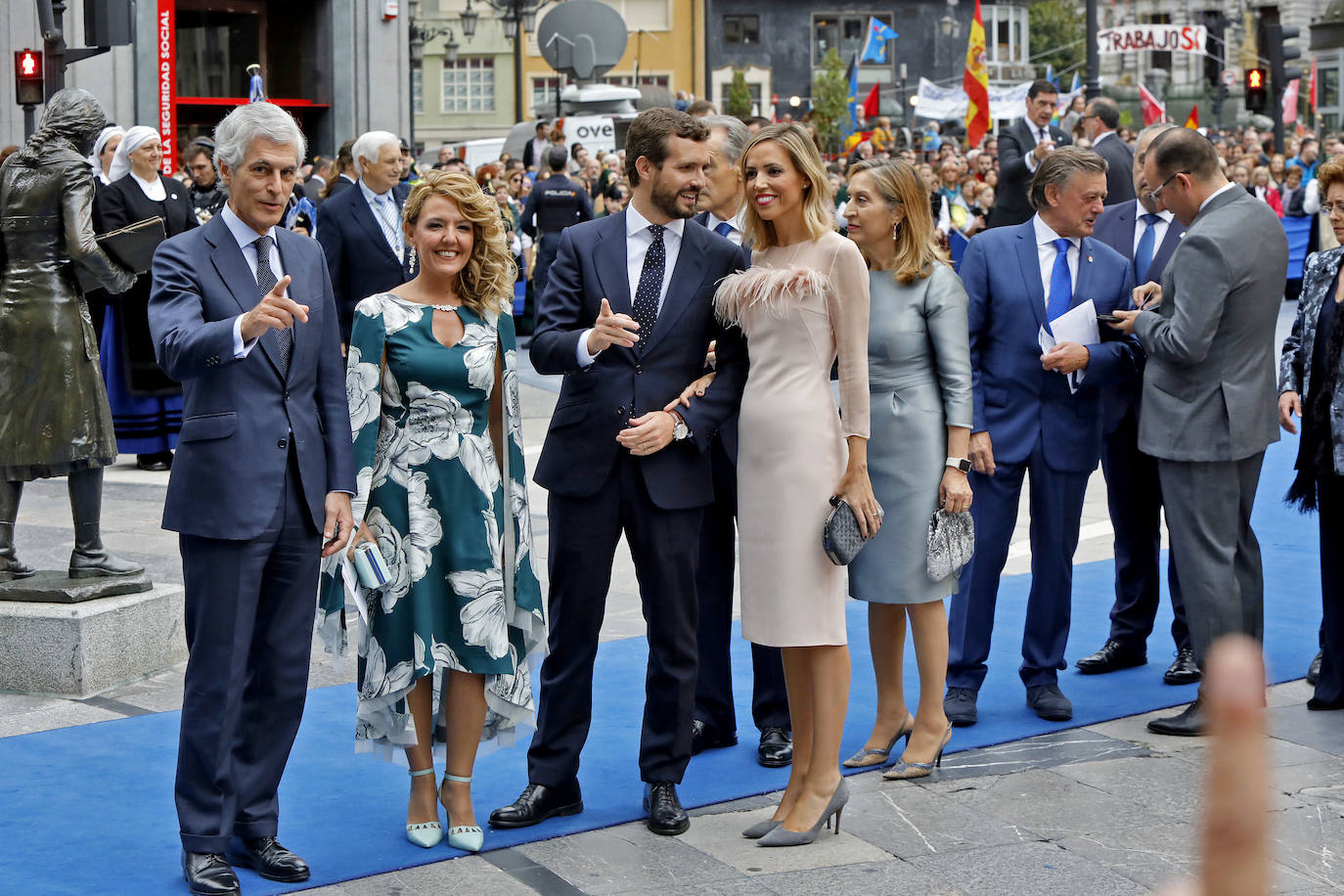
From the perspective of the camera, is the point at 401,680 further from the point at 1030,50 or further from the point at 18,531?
the point at 1030,50

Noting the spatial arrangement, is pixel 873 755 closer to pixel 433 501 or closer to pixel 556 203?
pixel 433 501

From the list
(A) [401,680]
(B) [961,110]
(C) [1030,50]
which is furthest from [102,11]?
(C) [1030,50]

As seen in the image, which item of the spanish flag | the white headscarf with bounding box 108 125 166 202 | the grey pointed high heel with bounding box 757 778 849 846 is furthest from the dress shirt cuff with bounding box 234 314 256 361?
the spanish flag

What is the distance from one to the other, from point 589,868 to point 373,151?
14.2ft

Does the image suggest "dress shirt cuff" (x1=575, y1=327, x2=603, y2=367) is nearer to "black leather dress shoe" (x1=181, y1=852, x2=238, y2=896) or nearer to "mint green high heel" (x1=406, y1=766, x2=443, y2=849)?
"mint green high heel" (x1=406, y1=766, x2=443, y2=849)

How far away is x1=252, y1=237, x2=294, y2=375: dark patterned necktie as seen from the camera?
160 inches

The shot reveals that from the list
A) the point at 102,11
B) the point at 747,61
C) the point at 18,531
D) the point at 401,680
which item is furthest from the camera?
the point at 747,61

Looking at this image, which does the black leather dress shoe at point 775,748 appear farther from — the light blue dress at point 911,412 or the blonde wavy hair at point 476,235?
the blonde wavy hair at point 476,235

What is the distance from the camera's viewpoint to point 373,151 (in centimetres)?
754

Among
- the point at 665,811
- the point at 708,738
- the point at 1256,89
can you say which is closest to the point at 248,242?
the point at 665,811

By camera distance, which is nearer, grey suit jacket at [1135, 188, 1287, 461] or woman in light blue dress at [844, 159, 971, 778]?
woman in light blue dress at [844, 159, 971, 778]

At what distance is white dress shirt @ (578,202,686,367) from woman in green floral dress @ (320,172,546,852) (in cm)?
36

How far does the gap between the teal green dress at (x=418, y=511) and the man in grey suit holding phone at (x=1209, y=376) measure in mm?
2361

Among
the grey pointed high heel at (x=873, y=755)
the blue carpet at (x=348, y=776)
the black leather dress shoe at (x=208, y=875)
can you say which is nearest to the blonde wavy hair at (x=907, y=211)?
the grey pointed high heel at (x=873, y=755)
